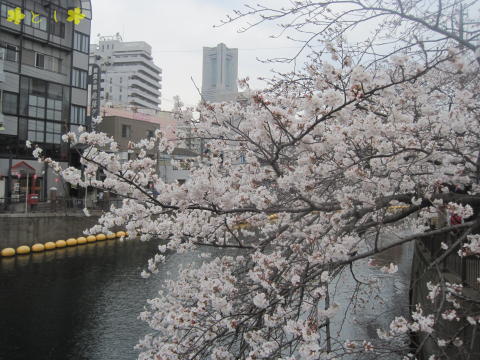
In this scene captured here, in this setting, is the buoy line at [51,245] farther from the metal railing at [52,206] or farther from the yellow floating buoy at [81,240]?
the metal railing at [52,206]

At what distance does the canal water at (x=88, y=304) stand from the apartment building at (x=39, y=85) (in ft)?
28.9

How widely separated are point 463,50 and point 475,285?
3.30 metres

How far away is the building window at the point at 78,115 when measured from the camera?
28.1 m

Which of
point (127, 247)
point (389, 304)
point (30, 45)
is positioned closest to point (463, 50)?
point (389, 304)

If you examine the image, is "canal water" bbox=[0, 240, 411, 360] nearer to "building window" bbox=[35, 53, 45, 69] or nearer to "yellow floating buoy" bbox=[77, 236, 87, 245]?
"yellow floating buoy" bbox=[77, 236, 87, 245]

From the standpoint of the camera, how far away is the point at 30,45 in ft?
86.2

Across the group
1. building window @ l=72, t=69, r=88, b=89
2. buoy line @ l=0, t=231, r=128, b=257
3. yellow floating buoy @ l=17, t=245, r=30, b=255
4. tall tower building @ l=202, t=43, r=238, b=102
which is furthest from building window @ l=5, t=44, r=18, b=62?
tall tower building @ l=202, t=43, r=238, b=102

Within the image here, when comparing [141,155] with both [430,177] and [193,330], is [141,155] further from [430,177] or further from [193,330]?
[430,177]

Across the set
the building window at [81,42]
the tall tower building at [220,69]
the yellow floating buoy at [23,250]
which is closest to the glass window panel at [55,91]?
the building window at [81,42]

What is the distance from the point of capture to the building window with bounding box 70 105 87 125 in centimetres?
2814

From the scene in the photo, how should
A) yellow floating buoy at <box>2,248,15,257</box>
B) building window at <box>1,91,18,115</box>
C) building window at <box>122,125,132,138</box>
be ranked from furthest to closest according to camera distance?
building window at <box>122,125,132,138</box>, building window at <box>1,91,18,115</box>, yellow floating buoy at <box>2,248,15,257</box>

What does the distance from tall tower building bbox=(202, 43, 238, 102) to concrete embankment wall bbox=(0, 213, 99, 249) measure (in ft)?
44.0

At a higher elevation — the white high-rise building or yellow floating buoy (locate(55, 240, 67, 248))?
the white high-rise building

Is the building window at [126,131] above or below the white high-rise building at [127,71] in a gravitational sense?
below
